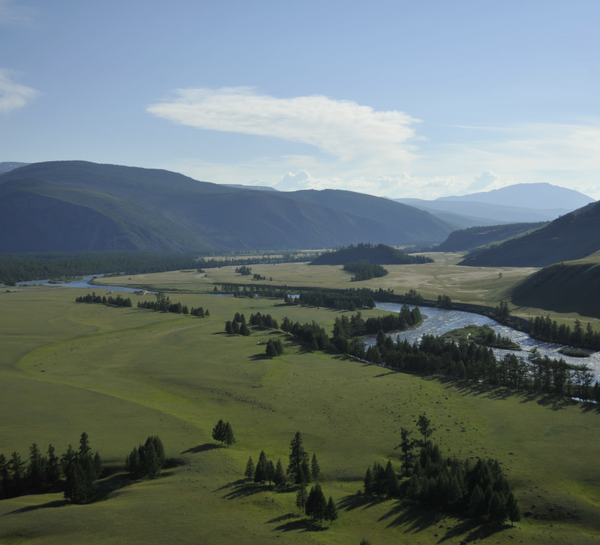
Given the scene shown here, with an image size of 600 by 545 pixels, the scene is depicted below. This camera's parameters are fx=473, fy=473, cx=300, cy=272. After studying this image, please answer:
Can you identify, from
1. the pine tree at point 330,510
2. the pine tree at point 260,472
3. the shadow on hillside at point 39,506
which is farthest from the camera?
the pine tree at point 260,472

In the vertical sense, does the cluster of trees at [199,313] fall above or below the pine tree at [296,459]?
above

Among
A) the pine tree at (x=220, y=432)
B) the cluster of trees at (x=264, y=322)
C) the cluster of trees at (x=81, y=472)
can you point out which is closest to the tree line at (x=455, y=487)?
the pine tree at (x=220, y=432)

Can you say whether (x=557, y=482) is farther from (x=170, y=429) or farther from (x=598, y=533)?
(x=170, y=429)

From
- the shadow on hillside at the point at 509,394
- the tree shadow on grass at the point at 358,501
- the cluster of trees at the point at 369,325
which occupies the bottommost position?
the tree shadow on grass at the point at 358,501

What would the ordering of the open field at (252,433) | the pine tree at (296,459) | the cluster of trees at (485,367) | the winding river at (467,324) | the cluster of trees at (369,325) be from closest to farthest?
the open field at (252,433) → the pine tree at (296,459) → the cluster of trees at (485,367) → the winding river at (467,324) → the cluster of trees at (369,325)

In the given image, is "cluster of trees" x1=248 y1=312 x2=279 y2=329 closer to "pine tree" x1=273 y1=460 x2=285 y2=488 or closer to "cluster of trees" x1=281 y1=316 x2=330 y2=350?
"cluster of trees" x1=281 y1=316 x2=330 y2=350

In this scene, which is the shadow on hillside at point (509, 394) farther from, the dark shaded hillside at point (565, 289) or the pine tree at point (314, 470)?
the dark shaded hillside at point (565, 289)

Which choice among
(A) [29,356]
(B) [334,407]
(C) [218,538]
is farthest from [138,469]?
(A) [29,356]

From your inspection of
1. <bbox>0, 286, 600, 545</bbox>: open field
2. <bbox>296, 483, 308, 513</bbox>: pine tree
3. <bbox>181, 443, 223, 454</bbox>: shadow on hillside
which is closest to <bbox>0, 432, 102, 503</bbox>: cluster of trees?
<bbox>0, 286, 600, 545</bbox>: open field
